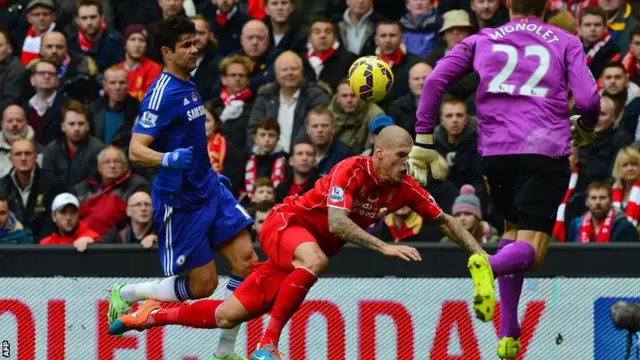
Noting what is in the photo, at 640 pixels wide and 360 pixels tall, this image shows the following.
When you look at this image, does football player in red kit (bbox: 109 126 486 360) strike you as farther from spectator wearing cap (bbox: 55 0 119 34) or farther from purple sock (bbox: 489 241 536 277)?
spectator wearing cap (bbox: 55 0 119 34)

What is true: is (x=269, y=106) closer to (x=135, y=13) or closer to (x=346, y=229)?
(x=135, y=13)

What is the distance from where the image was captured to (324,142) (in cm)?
1390

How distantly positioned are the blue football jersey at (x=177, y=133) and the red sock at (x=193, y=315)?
0.68 metres

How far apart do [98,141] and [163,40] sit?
13.1 feet

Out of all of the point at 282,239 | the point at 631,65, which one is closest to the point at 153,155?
the point at 282,239

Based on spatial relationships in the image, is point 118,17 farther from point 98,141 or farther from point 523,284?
point 523,284

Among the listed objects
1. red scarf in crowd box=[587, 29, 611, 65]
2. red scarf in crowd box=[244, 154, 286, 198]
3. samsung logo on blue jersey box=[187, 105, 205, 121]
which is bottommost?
red scarf in crowd box=[244, 154, 286, 198]

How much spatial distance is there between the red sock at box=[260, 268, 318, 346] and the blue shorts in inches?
33.4

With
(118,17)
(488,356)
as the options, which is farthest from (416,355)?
(118,17)

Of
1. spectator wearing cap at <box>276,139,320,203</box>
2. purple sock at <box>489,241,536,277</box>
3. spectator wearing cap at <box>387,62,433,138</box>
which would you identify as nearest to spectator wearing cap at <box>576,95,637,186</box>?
spectator wearing cap at <box>387,62,433,138</box>

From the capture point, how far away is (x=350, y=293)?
11.7m

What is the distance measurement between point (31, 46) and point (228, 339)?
6444 mm

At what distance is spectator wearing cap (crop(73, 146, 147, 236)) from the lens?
13586 millimetres

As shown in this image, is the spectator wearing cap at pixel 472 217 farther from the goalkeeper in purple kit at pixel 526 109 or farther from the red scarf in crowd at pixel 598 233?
the goalkeeper in purple kit at pixel 526 109
